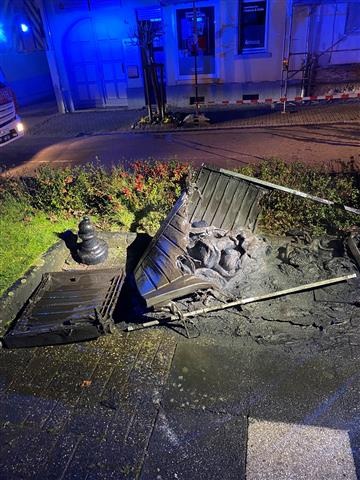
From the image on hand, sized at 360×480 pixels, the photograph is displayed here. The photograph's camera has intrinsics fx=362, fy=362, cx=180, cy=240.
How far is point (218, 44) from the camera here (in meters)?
14.2

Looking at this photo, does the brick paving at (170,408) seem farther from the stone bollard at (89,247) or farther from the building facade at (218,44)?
the building facade at (218,44)

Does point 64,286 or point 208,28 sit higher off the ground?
point 208,28

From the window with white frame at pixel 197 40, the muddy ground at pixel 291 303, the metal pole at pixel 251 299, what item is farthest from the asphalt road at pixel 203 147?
the window with white frame at pixel 197 40

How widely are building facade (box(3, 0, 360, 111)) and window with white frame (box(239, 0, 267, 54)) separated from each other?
0.03 metres

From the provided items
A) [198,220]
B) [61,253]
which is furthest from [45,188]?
[198,220]

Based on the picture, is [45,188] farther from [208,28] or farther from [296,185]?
[208,28]

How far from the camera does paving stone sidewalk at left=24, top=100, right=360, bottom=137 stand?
12.1 metres

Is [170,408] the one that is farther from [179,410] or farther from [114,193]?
[114,193]

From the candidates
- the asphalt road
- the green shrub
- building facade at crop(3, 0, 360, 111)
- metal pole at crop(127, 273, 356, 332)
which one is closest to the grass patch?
the green shrub

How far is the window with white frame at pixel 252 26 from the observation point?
13.5 meters

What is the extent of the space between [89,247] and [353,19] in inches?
518

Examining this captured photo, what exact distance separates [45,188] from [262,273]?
177 inches

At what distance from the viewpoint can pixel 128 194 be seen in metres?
6.67

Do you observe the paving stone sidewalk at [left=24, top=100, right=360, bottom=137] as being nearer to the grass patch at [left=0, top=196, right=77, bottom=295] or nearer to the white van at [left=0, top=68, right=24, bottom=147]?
the white van at [left=0, top=68, right=24, bottom=147]
